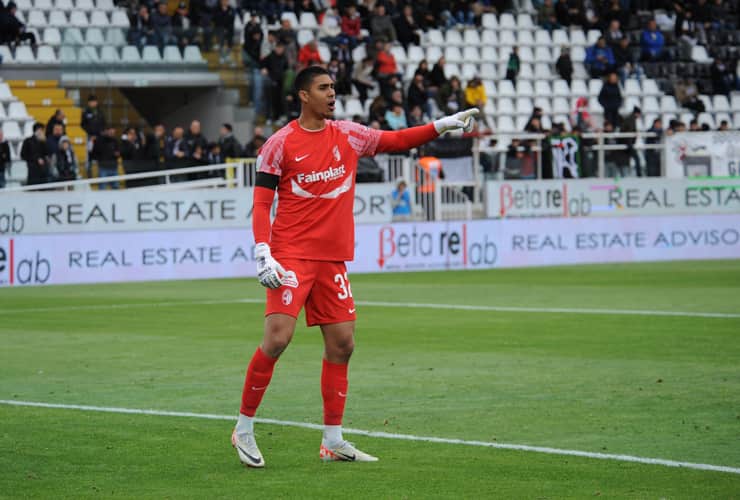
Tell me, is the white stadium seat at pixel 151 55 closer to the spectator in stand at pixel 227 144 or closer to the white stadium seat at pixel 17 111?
the white stadium seat at pixel 17 111

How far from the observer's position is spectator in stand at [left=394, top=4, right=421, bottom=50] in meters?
37.7

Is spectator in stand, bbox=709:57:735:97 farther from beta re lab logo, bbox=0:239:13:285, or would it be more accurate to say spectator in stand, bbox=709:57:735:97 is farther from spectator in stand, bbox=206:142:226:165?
beta re lab logo, bbox=0:239:13:285

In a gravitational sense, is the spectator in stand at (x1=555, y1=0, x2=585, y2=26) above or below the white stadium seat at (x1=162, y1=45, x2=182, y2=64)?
above

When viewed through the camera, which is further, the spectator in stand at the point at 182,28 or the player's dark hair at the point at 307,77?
the spectator in stand at the point at 182,28

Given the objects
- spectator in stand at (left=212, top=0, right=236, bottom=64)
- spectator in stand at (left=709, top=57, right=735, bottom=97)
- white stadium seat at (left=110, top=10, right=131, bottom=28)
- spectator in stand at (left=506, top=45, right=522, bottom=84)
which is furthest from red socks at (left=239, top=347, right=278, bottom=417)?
spectator in stand at (left=709, top=57, right=735, bottom=97)

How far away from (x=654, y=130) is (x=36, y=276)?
53.9 ft

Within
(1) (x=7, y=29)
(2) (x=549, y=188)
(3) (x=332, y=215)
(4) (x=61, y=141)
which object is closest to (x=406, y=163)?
(2) (x=549, y=188)

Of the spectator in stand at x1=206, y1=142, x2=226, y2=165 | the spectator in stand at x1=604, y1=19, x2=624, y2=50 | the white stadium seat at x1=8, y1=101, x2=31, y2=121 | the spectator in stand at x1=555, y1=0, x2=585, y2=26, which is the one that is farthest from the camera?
the spectator in stand at x1=555, y1=0, x2=585, y2=26

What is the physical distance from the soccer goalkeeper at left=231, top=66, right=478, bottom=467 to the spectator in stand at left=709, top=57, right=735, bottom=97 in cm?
3403

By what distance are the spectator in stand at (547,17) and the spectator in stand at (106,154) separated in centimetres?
1636

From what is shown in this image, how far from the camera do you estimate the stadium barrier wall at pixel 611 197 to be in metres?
30.6

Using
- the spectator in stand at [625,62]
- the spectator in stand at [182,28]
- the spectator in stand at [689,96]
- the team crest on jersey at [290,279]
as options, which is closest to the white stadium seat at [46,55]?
the spectator in stand at [182,28]

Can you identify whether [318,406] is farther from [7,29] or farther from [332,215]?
[7,29]

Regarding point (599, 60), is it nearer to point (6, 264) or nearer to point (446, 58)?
point (446, 58)
